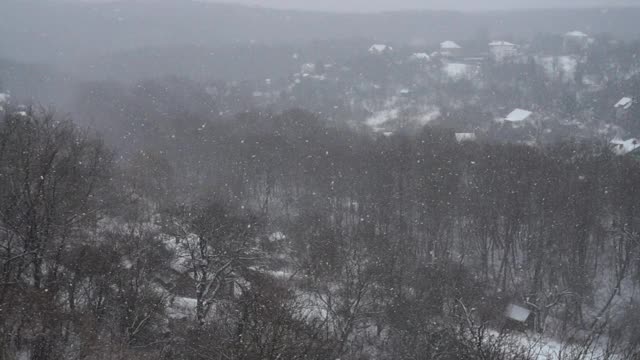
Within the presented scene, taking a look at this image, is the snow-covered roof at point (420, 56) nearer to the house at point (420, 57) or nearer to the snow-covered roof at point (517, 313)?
the house at point (420, 57)

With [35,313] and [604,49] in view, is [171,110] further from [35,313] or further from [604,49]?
[604,49]

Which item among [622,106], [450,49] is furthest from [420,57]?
[622,106]

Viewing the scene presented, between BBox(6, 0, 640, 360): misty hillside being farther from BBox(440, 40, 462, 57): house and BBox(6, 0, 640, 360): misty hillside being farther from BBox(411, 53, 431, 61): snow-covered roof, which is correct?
BBox(440, 40, 462, 57): house

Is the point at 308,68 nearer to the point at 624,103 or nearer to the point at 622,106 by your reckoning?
the point at 622,106

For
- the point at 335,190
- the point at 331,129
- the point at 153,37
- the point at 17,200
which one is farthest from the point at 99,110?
the point at 153,37

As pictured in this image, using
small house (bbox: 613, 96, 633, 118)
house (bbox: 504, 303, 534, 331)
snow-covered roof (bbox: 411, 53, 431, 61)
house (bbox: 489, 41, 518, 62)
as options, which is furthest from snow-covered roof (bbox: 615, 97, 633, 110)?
house (bbox: 504, 303, 534, 331)
